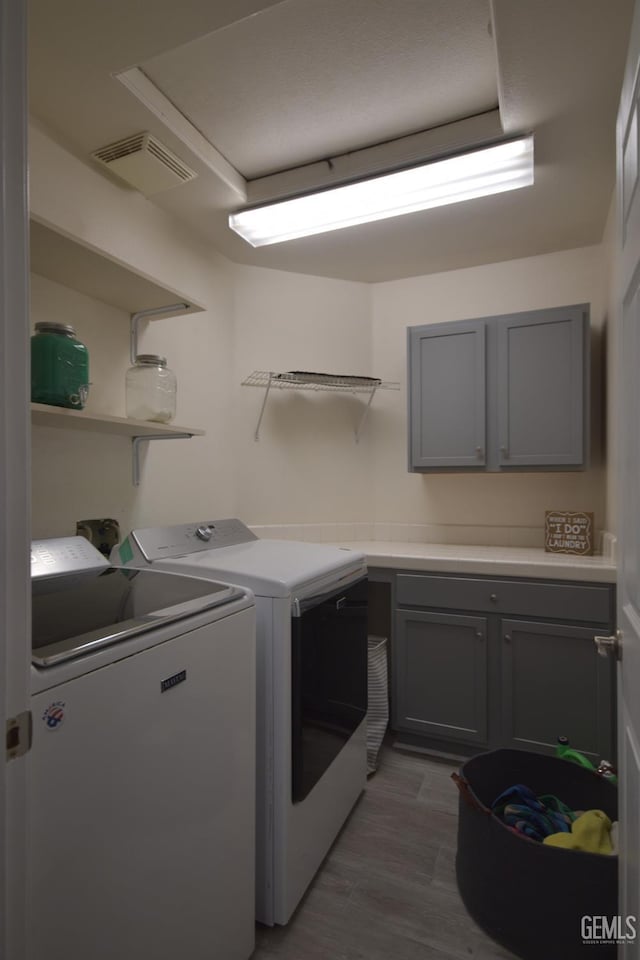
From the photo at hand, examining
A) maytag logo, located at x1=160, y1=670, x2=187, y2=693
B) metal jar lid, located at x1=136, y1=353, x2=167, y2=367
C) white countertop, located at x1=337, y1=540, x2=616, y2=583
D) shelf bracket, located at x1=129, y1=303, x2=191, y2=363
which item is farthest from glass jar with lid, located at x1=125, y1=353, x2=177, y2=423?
white countertop, located at x1=337, y1=540, x2=616, y2=583

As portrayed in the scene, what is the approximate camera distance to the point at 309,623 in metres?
1.53

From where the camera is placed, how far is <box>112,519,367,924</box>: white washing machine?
1422mm

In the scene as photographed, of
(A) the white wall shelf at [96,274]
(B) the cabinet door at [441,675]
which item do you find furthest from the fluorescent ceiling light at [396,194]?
(B) the cabinet door at [441,675]

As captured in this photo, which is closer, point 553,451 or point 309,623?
point 309,623

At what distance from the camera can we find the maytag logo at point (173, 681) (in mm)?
1001

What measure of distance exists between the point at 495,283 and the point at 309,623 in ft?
7.60

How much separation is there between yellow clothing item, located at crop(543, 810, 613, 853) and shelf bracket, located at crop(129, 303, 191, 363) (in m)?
2.16

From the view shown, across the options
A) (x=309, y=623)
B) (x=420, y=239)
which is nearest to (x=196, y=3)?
(x=420, y=239)

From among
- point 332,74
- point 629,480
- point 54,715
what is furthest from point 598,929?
point 332,74

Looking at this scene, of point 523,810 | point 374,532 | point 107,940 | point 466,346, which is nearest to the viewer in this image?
point 107,940

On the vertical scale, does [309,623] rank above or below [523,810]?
above

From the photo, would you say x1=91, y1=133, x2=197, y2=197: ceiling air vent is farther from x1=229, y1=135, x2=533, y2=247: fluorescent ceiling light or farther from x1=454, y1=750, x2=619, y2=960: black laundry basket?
x1=454, y1=750, x2=619, y2=960: black laundry basket

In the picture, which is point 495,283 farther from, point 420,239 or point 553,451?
point 553,451

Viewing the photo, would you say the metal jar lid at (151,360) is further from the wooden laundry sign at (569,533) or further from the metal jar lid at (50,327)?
the wooden laundry sign at (569,533)
